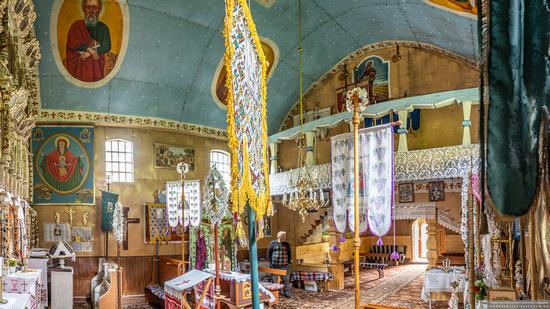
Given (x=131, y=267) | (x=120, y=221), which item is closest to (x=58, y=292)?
(x=120, y=221)

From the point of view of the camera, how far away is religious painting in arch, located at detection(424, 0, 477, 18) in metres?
9.94

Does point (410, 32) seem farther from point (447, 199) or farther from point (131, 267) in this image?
point (131, 267)

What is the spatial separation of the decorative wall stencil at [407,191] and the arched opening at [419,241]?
5210mm

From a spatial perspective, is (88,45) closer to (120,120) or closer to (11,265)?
(120,120)

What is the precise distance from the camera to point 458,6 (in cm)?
1023

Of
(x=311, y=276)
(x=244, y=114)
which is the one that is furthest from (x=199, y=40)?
(x=244, y=114)

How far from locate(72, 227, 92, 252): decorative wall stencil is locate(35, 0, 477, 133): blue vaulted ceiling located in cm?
350

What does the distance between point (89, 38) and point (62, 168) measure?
3.82 m

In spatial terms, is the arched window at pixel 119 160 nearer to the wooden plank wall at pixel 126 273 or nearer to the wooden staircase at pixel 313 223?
the wooden plank wall at pixel 126 273

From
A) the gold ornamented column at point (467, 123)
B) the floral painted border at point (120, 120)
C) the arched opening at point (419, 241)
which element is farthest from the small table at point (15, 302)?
the arched opening at point (419, 241)

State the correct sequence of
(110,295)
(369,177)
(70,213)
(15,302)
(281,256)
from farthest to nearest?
(70,213) → (281,256) → (110,295) → (369,177) → (15,302)

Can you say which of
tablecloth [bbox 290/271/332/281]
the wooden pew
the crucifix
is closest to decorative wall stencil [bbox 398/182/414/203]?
tablecloth [bbox 290/271/332/281]

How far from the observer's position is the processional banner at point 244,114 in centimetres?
360

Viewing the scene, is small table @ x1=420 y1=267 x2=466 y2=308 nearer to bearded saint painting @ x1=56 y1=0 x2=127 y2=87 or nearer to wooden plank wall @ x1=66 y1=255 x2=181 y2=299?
wooden plank wall @ x1=66 y1=255 x2=181 y2=299
